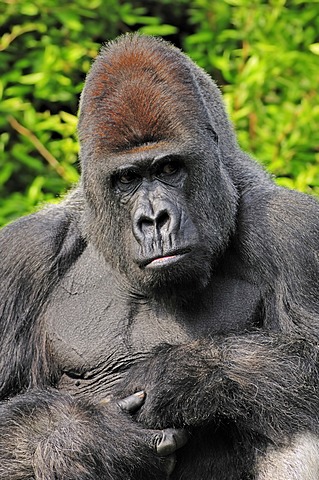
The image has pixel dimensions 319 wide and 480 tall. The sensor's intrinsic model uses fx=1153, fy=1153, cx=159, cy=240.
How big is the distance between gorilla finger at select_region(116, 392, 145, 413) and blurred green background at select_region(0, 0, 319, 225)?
2.62 meters

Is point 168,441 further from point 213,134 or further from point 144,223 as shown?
point 213,134

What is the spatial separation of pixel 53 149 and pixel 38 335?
9.11 feet

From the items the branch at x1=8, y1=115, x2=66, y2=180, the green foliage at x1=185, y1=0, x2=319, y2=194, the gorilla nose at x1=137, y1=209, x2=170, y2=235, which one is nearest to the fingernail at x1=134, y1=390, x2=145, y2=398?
the gorilla nose at x1=137, y1=209, x2=170, y2=235

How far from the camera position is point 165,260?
364 centimetres

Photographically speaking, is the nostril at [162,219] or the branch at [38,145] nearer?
the nostril at [162,219]

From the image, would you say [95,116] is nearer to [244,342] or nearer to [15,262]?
[15,262]

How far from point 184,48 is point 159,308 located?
3.66 metres

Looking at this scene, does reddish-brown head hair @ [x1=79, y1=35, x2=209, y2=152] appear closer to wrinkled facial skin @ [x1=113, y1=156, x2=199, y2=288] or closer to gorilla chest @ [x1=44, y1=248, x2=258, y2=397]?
wrinkled facial skin @ [x1=113, y1=156, x2=199, y2=288]

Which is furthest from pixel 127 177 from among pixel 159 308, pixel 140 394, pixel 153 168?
pixel 140 394

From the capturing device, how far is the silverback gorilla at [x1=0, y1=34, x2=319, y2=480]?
368 centimetres

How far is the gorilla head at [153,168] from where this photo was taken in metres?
3.70

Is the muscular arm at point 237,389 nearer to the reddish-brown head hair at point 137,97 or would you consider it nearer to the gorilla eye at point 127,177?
the gorilla eye at point 127,177

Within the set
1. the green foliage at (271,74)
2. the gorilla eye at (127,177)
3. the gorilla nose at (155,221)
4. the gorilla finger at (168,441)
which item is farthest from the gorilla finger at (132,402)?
the green foliage at (271,74)

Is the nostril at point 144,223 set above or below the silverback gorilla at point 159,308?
above
